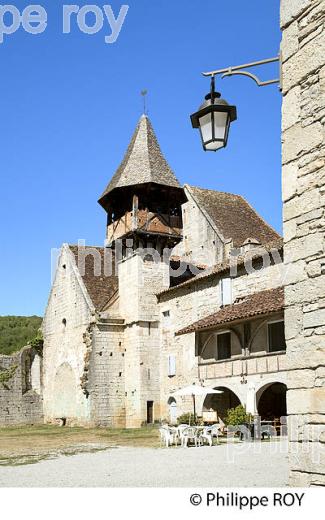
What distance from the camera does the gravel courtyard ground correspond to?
9039mm

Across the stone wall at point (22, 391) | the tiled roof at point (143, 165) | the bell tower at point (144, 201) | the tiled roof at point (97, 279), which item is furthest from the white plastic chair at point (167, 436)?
the stone wall at point (22, 391)

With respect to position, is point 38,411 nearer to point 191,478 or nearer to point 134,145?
point 134,145

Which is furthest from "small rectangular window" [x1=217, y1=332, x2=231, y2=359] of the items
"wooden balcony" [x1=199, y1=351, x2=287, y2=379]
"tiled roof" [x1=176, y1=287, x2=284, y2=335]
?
"tiled roof" [x1=176, y1=287, x2=284, y2=335]

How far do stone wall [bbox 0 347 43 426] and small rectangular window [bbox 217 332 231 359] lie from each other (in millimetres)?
14446

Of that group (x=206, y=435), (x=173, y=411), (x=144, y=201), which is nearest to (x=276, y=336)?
(x=206, y=435)

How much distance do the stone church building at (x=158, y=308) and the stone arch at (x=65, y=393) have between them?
6 cm

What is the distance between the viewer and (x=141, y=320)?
2738cm

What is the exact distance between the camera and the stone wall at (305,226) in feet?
18.5

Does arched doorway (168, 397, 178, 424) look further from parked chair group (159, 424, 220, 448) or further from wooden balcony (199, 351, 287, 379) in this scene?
parked chair group (159, 424, 220, 448)

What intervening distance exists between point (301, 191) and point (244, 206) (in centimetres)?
2769

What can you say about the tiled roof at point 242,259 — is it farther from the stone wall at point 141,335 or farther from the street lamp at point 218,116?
the street lamp at point 218,116

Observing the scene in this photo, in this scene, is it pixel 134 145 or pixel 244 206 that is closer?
pixel 134 145

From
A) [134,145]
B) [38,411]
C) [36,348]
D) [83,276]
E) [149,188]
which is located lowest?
[38,411]
